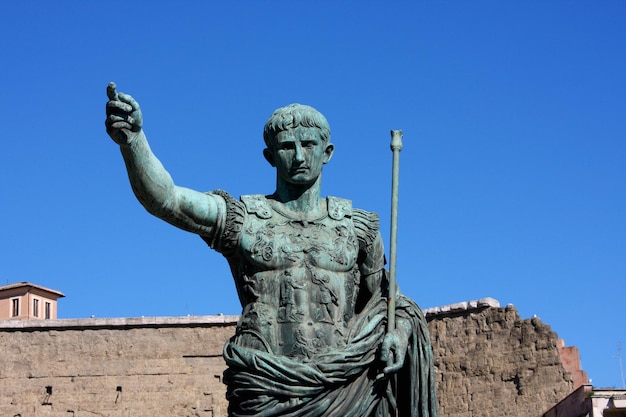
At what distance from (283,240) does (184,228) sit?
522mm

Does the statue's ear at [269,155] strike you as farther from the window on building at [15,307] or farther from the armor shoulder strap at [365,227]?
the window on building at [15,307]

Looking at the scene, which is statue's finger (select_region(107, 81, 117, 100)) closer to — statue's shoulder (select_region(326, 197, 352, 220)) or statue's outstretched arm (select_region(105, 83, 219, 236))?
statue's outstretched arm (select_region(105, 83, 219, 236))

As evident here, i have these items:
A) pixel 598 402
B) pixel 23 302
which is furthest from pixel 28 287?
pixel 598 402

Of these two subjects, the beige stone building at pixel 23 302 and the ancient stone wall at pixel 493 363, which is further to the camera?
the beige stone building at pixel 23 302

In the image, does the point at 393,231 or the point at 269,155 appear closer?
the point at 393,231

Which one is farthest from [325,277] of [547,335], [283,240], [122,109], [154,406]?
[154,406]

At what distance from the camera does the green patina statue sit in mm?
7055

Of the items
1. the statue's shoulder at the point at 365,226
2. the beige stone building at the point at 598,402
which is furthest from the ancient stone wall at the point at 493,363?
the statue's shoulder at the point at 365,226

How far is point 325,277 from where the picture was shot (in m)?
7.34

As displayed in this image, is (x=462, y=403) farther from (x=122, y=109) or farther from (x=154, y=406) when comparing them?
Answer: (x=122, y=109)

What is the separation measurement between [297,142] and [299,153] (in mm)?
62

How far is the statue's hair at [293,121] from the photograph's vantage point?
7.48 meters

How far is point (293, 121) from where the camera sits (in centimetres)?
748

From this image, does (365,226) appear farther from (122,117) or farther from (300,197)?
(122,117)
